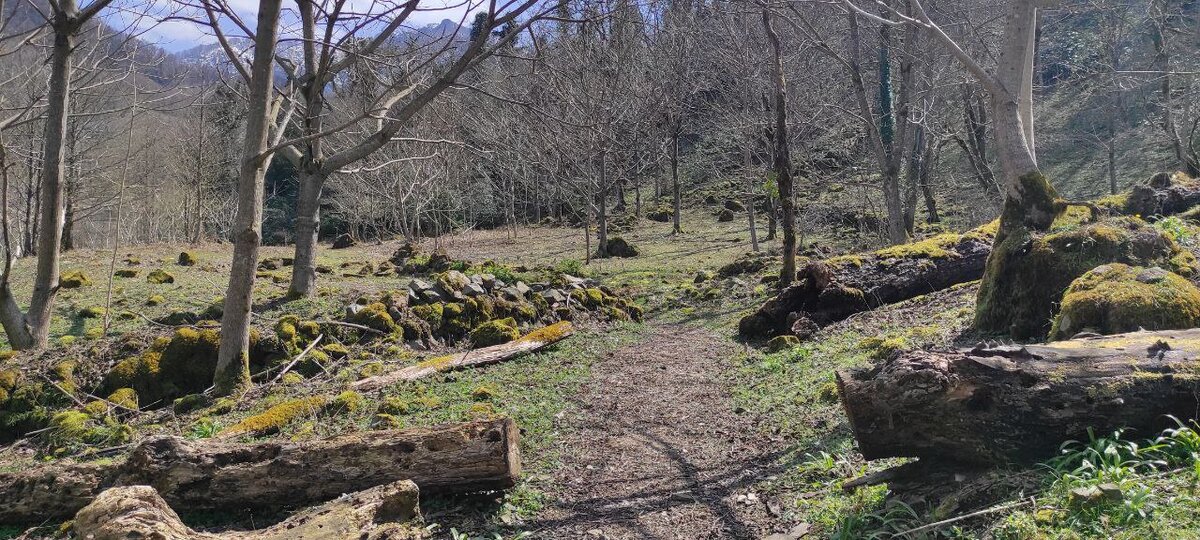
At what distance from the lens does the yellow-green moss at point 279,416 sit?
573 centimetres

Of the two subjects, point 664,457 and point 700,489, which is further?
point 664,457

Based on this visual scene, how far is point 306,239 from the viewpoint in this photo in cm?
1201

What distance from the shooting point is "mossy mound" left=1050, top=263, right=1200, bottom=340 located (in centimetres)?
440

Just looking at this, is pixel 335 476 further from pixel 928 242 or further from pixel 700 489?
pixel 928 242

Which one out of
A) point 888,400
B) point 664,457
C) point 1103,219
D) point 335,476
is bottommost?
point 664,457

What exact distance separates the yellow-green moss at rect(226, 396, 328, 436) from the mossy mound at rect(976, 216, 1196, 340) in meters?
5.95

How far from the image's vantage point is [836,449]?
455cm

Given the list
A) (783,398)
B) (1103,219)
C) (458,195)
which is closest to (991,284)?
(1103,219)

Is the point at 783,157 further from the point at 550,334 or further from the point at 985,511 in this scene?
the point at 985,511

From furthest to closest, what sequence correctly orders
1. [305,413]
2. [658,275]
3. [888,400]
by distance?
[658,275] < [305,413] < [888,400]

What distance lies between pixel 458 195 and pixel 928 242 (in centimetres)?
2479

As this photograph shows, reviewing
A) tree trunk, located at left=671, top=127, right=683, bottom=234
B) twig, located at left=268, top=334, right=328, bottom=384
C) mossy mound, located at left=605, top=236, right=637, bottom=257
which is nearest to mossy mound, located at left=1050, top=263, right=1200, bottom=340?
twig, located at left=268, top=334, right=328, bottom=384

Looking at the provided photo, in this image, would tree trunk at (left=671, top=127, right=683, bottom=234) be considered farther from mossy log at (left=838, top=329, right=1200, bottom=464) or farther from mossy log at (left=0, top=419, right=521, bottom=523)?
mossy log at (left=838, top=329, right=1200, bottom=464)

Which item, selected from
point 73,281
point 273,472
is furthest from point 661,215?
point 273,472
